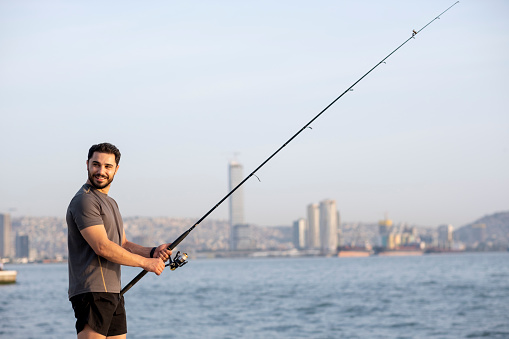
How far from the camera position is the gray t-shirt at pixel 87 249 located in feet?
11.2

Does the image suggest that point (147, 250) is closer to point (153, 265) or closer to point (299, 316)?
point (153, 265)

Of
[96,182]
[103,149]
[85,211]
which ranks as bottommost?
[85,211]

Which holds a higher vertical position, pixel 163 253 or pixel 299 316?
pixel 163 253

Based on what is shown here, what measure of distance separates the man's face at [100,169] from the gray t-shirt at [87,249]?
0.04m

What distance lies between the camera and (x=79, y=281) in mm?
3465

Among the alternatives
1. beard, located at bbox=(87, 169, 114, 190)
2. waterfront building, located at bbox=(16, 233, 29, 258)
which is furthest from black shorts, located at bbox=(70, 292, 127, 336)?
waterfront building, located at bbox=(16, 233, 29, 258)

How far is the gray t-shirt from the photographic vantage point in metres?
3.41

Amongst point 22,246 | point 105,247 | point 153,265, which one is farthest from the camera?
point 22,246

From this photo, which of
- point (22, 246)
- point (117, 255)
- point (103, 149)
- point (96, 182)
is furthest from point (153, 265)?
point (22, 246)

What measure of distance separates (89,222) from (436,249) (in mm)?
185204

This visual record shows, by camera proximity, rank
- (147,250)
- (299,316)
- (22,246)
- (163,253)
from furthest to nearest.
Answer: (22,246), (299,316), (147,250), (163,253)

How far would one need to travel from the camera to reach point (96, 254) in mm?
3449

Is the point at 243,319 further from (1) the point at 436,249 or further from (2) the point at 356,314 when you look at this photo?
(1) the point at 436,249

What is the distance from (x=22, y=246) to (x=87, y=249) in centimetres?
16171
